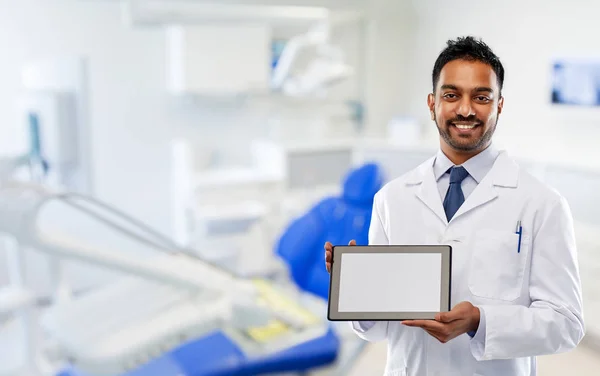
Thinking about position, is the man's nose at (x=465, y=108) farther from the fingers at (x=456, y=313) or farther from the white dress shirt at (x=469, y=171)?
the fingers at (x=456, y=313)

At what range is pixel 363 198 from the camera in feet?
6.33

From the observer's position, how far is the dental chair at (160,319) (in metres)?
1.60

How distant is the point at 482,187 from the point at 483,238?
0.07m

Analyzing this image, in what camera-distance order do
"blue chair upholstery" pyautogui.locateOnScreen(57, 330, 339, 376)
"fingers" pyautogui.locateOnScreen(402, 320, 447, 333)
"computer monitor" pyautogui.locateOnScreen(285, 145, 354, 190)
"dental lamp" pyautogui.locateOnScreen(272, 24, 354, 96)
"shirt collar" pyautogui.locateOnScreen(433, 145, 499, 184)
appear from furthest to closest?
1. "computer monitor" pyautogui.locateOnScreen(285, 145, 354, 190)
2. "dental lamp" pyautogui.locateOnScreen(272, 24, 354, 96)
3. "blue chair upholstery" pyautogui.locateOnScreen(57, 330, 339, 376)
4. "shirt collar" pyautogui.locateOnScreen(433, 145, 499, 184)
5. "fingers" pyautogui.locateOnScreen(402, 320, 447, 333)

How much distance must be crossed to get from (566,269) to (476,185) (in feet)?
0.47

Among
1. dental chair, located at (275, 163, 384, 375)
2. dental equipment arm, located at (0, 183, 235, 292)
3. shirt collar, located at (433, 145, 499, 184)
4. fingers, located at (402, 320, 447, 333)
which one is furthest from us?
dental chair, located at (275, 163, 384, 375)

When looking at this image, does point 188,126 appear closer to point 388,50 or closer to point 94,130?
point 94,130

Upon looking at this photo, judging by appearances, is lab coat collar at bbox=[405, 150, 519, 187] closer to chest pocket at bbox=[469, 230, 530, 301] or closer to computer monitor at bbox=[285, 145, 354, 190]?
chest pocket at bbox=[469, 230, 530, 301]

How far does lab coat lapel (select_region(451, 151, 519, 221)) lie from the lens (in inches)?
27.0

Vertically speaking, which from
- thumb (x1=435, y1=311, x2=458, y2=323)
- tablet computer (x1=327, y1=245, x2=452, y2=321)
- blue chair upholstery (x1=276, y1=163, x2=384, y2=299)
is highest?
tablet computer (x1=327, y1=245, x2=452, y2=321)

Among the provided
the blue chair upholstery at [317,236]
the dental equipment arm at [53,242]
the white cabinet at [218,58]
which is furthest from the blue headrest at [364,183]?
the white cabinet at [218,58]

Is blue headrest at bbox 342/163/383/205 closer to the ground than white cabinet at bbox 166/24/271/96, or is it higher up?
closer to the ground

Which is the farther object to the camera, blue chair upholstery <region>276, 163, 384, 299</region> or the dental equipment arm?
blue chair upholstery <region>276, 163, 384, 299</region>

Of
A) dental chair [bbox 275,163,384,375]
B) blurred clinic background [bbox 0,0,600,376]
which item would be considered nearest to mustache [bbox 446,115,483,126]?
blurred clinic background [bbox 0,0,600,376]
